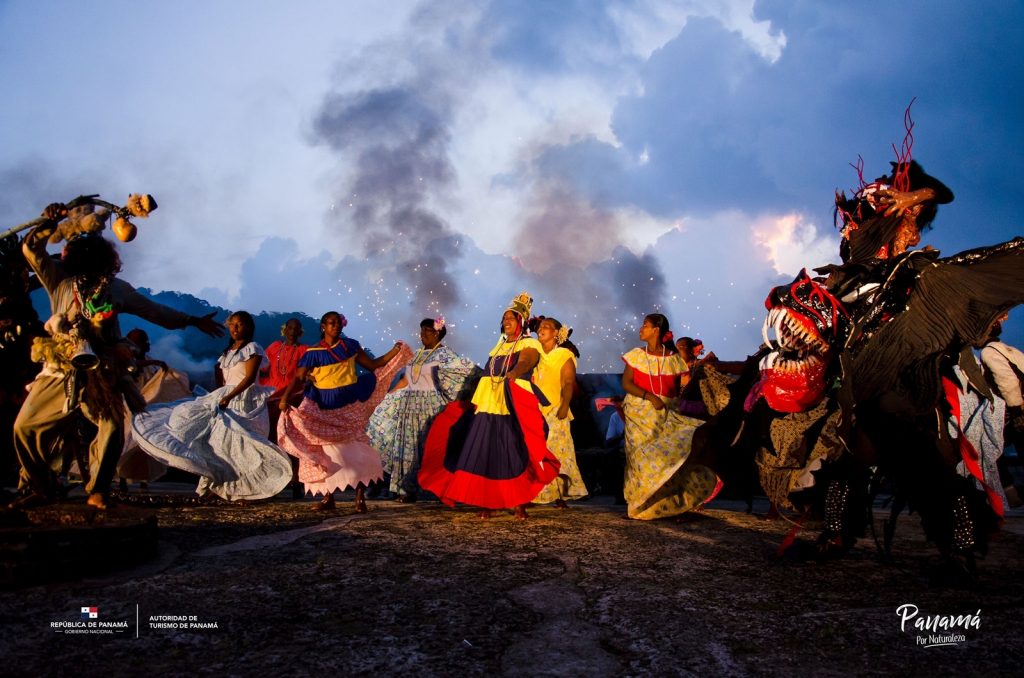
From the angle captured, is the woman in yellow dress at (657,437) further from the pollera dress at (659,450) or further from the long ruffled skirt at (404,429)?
the long ruffled skirt at (404,429)

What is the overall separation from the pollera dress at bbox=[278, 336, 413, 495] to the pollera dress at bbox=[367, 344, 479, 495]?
0.72 meters

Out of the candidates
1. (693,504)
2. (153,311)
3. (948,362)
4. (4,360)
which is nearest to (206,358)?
(4,360)

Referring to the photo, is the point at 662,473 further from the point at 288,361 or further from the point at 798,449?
the point at 288,361

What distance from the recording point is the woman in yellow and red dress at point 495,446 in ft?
21.5

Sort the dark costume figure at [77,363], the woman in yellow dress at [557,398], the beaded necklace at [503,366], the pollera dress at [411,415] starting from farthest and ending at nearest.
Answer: the pollera dress at [411,415] → the woman in yellow dress at [557,398] → the beaded necklace at [503,366] → the dark costume figure at [77,363]

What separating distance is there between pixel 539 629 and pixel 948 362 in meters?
2.58

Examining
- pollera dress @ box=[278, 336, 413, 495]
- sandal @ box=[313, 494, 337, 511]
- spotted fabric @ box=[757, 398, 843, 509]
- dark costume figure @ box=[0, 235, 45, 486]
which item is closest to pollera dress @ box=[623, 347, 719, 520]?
spotted fabric @ box=[757, 398, 843, 509]

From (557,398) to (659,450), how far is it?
1.48 m

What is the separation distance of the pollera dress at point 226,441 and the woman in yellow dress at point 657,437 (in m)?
3.36

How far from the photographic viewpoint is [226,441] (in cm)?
744

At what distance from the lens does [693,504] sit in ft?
22.6

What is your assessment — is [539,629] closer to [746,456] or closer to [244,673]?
[244,673]

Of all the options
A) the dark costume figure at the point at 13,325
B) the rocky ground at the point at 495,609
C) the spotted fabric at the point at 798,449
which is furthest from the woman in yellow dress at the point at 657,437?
the dark costume figure at the point at 13,325

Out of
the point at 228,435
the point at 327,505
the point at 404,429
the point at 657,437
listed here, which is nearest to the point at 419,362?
the point at 404,429
